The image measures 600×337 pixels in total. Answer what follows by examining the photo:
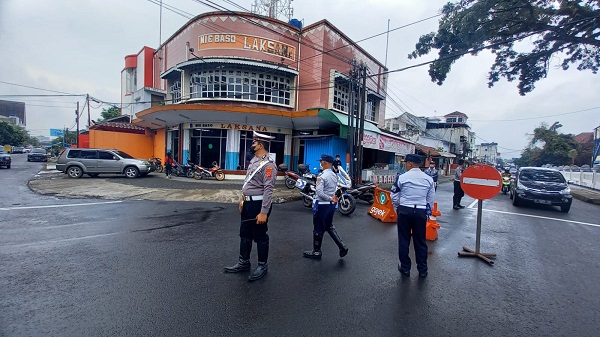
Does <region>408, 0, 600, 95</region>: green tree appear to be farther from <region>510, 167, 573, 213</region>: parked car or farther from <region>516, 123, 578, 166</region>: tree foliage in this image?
<region>516, 123, 578, 166</region>: tree foliage

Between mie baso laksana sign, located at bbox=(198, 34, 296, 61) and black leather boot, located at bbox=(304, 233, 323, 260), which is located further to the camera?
mie baso laksana sign, located at bbox=(198, 34, 296, 61)

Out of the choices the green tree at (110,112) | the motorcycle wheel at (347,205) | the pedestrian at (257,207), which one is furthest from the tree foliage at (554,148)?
the green tree at (110,112)

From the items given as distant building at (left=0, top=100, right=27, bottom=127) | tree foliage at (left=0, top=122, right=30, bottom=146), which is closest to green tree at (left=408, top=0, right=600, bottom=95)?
tree foliage at (left=0, top=122, right=30, bottom=146)

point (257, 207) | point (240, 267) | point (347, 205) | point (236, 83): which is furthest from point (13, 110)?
point (257, 207)

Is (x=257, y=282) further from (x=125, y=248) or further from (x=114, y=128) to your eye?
(x=114, y=128)

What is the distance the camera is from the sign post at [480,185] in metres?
4.96

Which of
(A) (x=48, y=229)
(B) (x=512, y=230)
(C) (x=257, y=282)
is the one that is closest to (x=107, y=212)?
(A) (x=48, y=229)

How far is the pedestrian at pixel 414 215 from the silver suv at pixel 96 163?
15.4 m

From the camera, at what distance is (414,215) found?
3975mm

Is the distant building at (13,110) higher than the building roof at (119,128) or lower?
higher

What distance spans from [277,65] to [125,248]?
1337cm

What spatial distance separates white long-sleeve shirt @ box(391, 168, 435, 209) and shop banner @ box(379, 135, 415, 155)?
13.3m

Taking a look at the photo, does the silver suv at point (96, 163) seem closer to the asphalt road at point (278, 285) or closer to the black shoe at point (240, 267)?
the asphalt road at point (278, 285)

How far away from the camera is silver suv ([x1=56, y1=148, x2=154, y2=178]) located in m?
14.6
